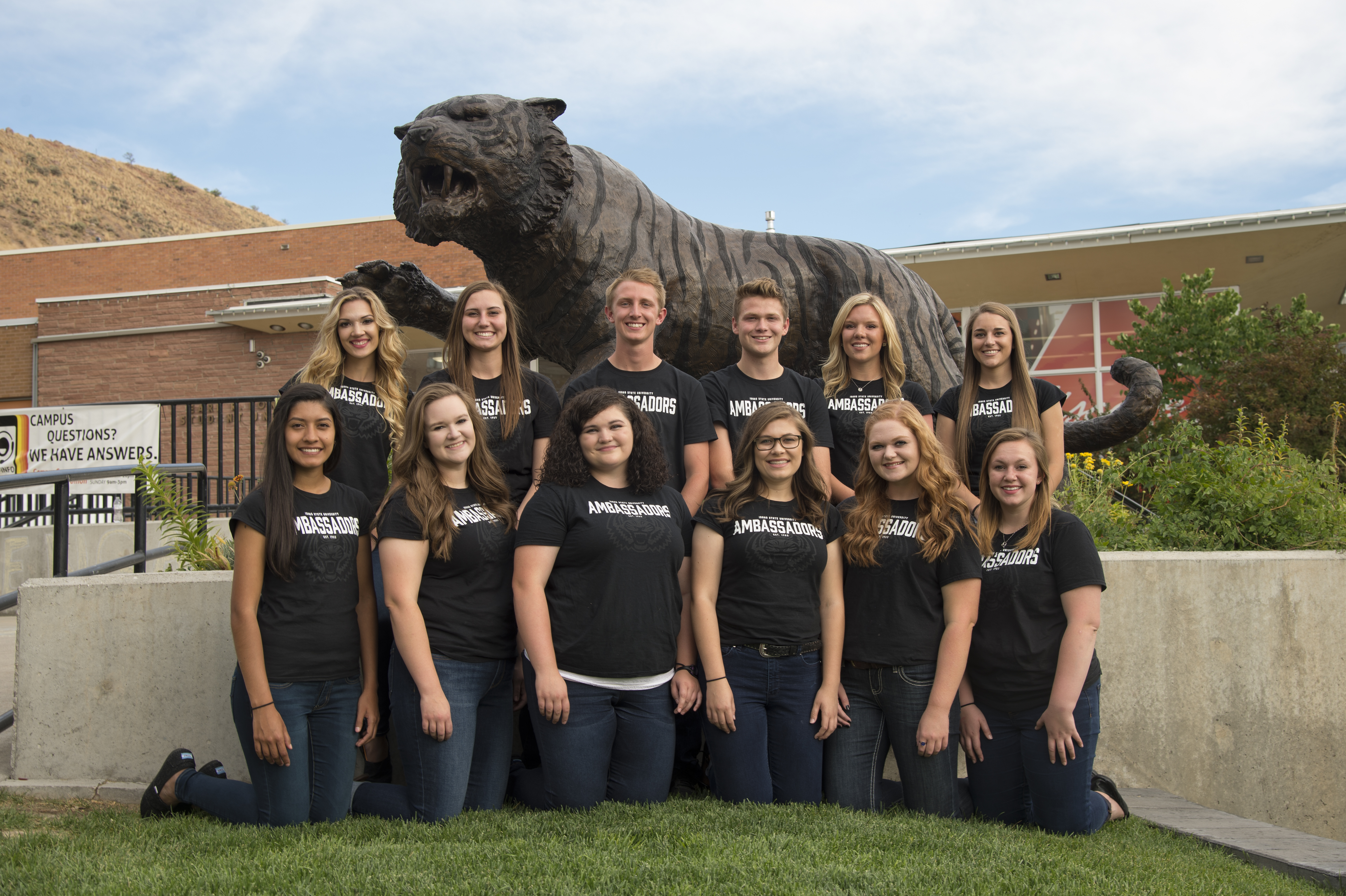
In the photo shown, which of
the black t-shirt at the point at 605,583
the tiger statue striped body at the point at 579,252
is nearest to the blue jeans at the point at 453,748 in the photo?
the black t-shirt at the point at 605,583

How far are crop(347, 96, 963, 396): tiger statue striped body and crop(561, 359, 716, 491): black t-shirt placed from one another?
0.96 meters

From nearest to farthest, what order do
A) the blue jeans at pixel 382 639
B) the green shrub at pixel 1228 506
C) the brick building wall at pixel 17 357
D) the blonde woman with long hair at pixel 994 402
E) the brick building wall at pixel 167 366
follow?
the blue jeans at pixel 382 639, the blonde woman with long hair at pixel 994 402, the green shrub at pixel 1228 506, the brick building wall at pixel 167 366, the brick building wall at pixel 17 357

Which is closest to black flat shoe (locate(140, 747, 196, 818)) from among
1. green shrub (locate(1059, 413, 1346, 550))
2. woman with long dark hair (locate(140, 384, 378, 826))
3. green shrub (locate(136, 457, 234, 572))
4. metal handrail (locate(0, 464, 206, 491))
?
woman with long dark hair (locate(140, 384, 378, 826))

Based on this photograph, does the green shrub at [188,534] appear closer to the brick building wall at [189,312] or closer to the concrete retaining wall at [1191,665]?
the concrete retaining wall at [1191,665]

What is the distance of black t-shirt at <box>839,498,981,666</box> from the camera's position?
11.3 feet

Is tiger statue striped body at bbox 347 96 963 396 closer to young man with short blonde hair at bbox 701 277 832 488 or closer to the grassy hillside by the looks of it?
young man with short blonde hair at bbox 701 277 832 488

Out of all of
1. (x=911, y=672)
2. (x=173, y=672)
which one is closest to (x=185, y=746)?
(x=173, y=672)

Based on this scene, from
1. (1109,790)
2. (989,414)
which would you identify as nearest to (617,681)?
(989,414)

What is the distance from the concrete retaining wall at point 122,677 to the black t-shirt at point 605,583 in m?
1.67

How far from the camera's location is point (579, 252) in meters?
4.73

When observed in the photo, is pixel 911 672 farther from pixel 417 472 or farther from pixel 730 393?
pixel 417 472

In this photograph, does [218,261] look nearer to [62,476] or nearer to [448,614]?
[62,476]

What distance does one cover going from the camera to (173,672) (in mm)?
4086

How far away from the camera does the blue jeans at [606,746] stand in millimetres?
3256
